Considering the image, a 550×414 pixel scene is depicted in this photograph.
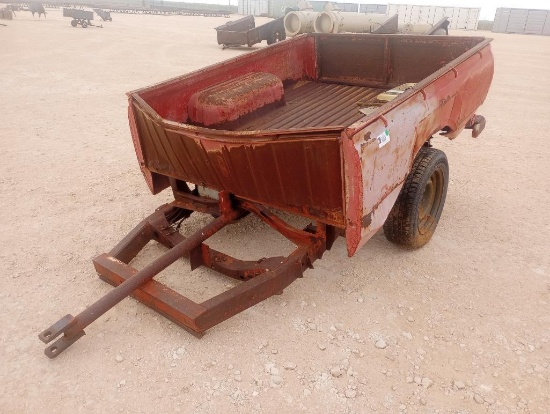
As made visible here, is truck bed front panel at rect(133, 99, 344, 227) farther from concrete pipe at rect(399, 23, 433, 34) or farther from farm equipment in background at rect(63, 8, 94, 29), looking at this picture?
farm equipment in background at rect(63, 8, 94, 29)

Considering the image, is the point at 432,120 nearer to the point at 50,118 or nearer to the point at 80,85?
the point at 50,118

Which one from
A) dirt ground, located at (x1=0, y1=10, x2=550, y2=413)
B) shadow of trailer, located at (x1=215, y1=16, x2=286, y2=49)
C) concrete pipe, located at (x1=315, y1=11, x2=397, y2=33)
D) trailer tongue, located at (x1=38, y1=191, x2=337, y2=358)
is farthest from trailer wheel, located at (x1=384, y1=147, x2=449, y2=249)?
shadow of trailer, located at (x1=215, y1=16, x2=286, y2=49)

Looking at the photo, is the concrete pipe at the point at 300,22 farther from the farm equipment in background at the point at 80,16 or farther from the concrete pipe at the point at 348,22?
the farm equipment in background at the point at 80,16

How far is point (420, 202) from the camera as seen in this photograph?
10.5 feet

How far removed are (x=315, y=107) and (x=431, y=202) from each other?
5.09 ft

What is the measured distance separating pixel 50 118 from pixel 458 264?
627cm

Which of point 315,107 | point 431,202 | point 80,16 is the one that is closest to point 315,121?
point 315,107

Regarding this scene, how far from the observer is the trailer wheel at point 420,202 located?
3.03m

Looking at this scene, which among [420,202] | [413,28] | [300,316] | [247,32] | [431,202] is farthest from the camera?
[247,32]

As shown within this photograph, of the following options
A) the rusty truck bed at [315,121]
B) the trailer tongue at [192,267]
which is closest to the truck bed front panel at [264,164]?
the rusty truck bed at [315,121]

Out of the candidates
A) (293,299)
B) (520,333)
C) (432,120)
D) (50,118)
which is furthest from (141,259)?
(50,118)

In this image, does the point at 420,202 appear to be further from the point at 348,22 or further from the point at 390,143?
the point at 348,22

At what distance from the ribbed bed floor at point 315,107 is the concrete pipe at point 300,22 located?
8.72 m

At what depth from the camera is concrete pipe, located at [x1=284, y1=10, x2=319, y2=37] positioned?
1298cm
